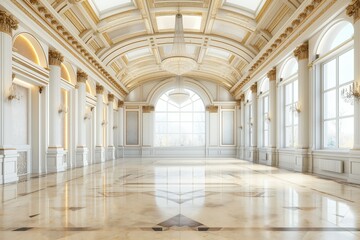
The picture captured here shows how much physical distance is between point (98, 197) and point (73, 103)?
710 centimetres

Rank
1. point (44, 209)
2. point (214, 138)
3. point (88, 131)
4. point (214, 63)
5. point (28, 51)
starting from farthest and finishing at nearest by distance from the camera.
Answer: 1. point (214, 138)
2. point (214, 63)
3. point (88, 131)
4. point (28, 51)
5. point (44, 209)

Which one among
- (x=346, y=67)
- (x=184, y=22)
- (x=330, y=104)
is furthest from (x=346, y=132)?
(x=184, y=22)

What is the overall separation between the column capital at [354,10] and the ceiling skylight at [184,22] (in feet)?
20.1

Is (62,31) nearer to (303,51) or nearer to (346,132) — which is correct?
(303,51)

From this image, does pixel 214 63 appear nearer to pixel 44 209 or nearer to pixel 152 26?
pixel 152 26

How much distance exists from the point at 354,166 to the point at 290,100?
4923 millimetres

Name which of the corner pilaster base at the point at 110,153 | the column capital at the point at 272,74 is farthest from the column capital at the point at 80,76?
the column capital at the point at 272,74

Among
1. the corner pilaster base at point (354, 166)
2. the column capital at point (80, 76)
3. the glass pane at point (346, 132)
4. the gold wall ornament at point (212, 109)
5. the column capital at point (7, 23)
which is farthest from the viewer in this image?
the gold wall ornament at point (212, 109)

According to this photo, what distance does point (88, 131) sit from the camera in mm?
13242

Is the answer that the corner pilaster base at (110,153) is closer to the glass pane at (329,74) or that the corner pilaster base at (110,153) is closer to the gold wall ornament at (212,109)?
the gold wall ornament at (212,109)

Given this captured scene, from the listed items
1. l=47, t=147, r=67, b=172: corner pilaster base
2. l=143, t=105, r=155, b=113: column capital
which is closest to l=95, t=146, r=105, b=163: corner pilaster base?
l=47, t=147, r=67, b=172: corner pilaster base

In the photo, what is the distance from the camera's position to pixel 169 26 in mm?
12695

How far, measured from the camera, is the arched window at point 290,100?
34.7 feet

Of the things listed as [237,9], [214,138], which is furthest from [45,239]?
[214,138]
